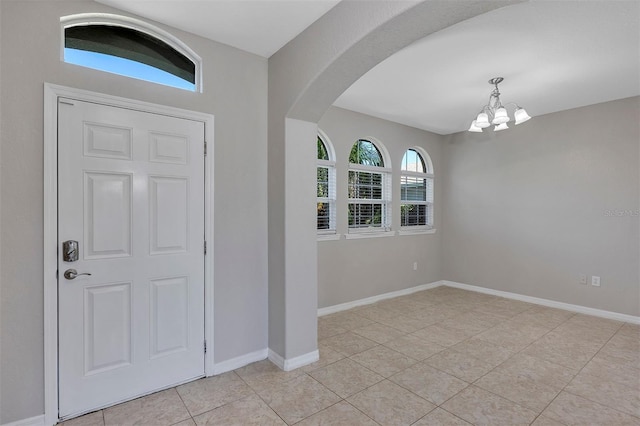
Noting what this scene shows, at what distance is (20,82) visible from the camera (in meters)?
1.86

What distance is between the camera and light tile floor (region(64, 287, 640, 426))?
2.06m

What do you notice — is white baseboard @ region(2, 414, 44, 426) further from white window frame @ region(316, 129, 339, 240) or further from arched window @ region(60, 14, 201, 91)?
white window frame @ region(316, 129, 339, 240)

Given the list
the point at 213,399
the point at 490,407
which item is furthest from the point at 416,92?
the point at 213,399

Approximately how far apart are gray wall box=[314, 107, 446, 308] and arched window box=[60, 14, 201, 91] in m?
1.87

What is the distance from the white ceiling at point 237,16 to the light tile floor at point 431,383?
2.72 m

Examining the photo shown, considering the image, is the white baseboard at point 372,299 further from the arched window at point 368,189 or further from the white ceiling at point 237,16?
the white ceiling at point 237,16

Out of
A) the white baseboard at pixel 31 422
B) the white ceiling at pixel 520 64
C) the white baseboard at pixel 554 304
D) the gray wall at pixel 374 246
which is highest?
the white ceiling at pixel 520 64

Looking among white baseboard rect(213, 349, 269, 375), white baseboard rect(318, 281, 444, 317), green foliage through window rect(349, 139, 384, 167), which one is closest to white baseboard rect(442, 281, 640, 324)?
white baseboard rect(318, 281, 444, 317)

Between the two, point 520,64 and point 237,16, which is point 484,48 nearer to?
point 520,64

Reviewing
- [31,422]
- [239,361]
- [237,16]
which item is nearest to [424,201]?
[239,361]

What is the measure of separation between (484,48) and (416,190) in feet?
9.51

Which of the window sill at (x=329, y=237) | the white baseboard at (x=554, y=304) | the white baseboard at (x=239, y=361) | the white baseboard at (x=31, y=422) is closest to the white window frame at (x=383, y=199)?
the window sill at (x=329, y=237)

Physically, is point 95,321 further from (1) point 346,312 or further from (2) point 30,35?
(1) point 346,312

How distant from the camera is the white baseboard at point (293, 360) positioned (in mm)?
2645
